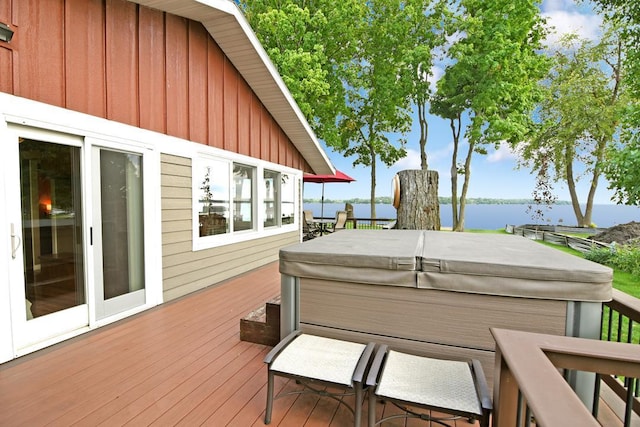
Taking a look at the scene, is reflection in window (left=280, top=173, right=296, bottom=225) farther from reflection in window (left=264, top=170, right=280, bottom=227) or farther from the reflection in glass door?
the reflection in glass door

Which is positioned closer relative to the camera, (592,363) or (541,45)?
(592,363)

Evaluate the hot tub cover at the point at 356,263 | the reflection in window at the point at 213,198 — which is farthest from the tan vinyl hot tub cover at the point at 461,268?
the reflection in window at the point at 213,198

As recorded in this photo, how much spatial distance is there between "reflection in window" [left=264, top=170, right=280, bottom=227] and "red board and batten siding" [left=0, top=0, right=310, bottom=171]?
1085 millimetres

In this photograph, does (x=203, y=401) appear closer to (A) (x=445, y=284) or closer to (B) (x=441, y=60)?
(A) (x=445, y=284)

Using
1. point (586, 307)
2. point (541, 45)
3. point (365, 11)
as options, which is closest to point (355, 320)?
point (586, 307)

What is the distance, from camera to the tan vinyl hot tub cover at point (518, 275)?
165 cm

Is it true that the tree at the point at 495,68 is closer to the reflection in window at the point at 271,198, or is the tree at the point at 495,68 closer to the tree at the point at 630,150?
the tree at the point at 630,150

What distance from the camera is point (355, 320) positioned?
A: 7.00 ft

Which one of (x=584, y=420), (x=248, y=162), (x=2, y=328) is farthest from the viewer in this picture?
(x=248, y=162)

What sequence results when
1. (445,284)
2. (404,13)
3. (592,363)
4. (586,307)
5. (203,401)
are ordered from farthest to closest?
(404,13) → (203,401) → (445,284) → (586,307) → (592,363)

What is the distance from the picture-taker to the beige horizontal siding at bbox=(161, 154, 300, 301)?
13.5ft

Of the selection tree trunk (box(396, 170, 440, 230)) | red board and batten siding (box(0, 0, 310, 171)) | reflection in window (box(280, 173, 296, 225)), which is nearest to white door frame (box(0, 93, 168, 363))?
red board and batten siding (box(0, 0, 310, 171))

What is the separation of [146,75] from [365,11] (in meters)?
13.6

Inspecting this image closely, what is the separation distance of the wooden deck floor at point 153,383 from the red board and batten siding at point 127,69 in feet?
7.50
